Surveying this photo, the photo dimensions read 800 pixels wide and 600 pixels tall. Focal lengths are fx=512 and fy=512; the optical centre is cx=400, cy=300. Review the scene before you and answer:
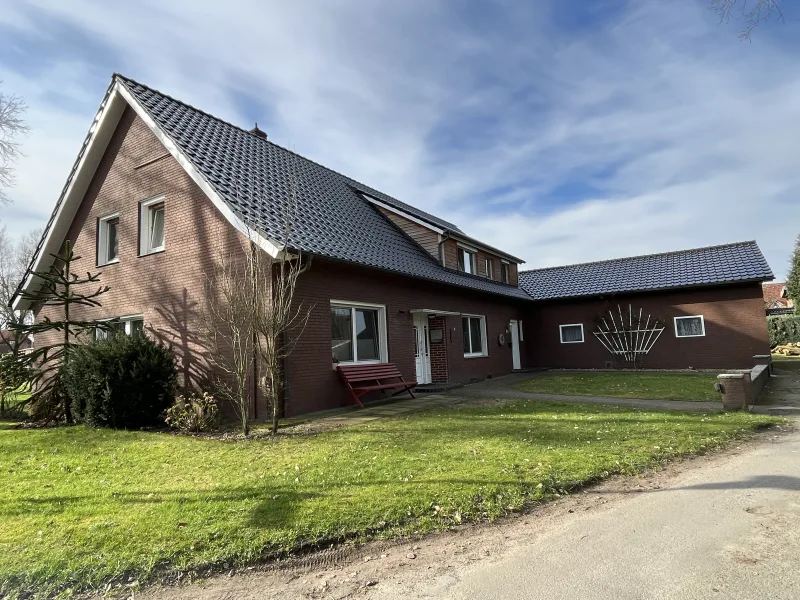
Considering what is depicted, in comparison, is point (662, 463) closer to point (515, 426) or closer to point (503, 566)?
point (515, 426)

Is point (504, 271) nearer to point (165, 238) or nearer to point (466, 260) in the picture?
point (466, 260)

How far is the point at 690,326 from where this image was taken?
792 inches

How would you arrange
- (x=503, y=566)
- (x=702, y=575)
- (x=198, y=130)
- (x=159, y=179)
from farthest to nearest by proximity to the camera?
(x=198, y=130)
(x=159, y=179)
(x=503, y=566)
(x=702, y=575)

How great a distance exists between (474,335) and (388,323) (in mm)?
5812

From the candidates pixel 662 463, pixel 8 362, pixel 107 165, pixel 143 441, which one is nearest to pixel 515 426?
pixel 662 463

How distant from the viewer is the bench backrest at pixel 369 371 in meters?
11.4

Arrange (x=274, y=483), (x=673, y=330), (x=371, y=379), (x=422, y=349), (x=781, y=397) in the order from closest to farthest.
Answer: (x=274, y=483), (x=781, y=397), (x=371, y=379), (x=422, y=349), (x=673, y=330)

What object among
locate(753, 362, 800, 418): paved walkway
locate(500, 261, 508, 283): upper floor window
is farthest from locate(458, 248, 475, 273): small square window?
locate(753, 362, 800, 418): paved walkway

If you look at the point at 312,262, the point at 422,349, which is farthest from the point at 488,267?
the point at 312,262

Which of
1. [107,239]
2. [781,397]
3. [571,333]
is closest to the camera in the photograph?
[781,397]

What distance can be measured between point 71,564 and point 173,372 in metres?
6.94

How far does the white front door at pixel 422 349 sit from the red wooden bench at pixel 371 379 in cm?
194

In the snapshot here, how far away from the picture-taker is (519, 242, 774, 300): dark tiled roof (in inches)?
771

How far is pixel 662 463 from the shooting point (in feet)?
20.3
